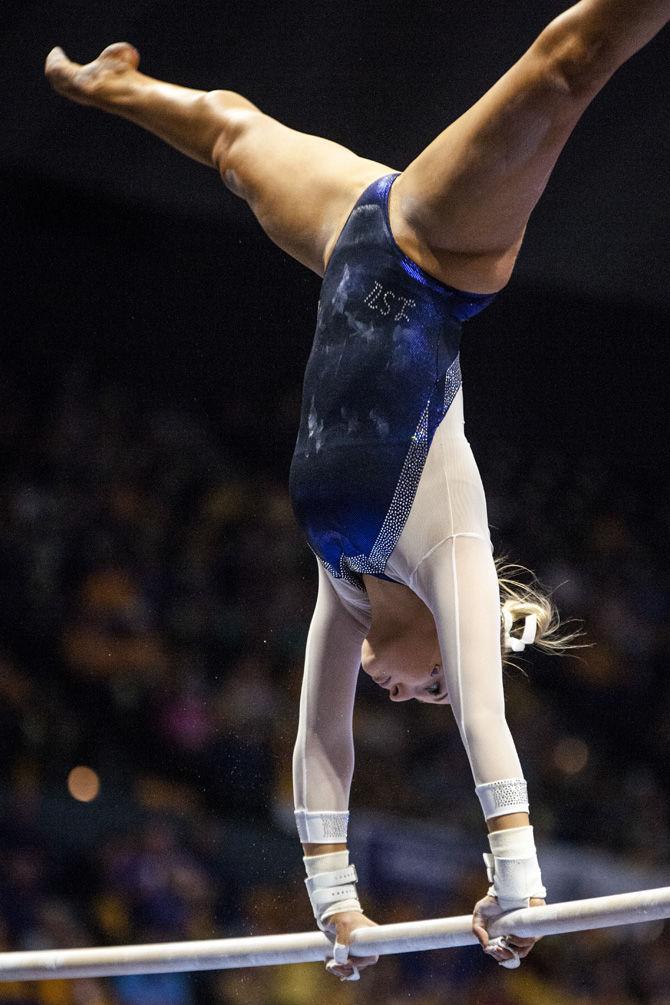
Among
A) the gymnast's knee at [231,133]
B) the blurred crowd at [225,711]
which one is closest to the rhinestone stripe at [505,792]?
the gymnast's knee at [231,133]

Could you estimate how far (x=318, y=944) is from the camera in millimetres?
2420

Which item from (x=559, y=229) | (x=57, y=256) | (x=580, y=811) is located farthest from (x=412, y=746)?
(x=57, y=256)

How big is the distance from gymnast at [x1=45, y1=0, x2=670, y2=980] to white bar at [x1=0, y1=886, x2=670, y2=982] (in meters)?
0.05

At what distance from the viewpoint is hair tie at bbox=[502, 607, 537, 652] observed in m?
2.45

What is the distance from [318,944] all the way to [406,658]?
0.57 meters

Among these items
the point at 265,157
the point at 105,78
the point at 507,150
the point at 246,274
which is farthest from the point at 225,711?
the point at 507,150

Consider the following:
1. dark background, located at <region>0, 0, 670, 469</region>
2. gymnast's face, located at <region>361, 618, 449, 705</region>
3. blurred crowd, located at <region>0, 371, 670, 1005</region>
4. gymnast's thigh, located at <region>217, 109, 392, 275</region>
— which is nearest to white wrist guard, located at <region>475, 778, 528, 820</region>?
gymnast's face, located at <region>361, 618, 449, 705</region>

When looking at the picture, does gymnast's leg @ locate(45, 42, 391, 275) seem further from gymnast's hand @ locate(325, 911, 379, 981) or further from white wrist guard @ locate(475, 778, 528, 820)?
gymnast's hand @ locate(325, 911, 379, 981)

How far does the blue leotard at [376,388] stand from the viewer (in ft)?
7.27

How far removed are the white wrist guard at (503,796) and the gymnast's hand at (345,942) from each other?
43 centimetres

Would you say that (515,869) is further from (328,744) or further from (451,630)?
(328,744)

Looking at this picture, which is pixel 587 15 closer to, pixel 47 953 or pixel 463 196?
pixel 463 196

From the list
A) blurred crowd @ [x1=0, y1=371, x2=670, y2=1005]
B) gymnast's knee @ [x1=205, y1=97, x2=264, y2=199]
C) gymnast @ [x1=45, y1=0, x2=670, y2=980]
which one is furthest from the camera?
blurred crowd @ [x1=0, y1=371, x2=670, y2=1005]

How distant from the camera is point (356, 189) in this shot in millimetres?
2373
